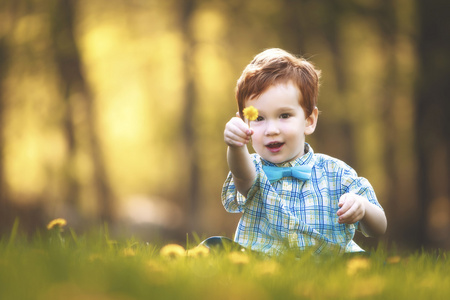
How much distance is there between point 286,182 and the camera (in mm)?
3158

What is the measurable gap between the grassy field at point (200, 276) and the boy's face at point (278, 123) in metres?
0.72

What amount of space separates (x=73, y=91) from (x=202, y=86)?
3158 millimetres

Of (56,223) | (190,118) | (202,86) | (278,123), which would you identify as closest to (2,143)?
(190,118)

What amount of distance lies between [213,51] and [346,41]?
3.31 m

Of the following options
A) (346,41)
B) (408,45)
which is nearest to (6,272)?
(408,45)

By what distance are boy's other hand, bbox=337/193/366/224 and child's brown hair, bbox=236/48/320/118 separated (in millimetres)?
631

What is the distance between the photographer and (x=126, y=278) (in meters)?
1.72

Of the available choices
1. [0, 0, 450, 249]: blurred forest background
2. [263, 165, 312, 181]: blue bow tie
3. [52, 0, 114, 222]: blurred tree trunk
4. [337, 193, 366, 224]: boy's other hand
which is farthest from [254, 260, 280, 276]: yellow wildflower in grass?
[52, 0, 114, 222]: blurred tree trunk

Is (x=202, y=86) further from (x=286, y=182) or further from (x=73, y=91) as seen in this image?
(x=286, y=182)

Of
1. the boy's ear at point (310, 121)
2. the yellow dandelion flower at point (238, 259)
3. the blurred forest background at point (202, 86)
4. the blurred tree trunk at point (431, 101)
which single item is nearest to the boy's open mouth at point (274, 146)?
the boy's ear at point (310, 121)

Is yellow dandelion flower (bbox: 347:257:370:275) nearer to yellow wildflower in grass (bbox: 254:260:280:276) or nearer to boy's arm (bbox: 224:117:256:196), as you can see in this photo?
yellow wildflower in grass (bbox: 254:260:280:276)

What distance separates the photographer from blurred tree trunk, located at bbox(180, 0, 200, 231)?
13164 mm

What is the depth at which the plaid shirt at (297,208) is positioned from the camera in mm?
3053

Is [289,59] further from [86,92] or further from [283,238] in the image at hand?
[86,92]
